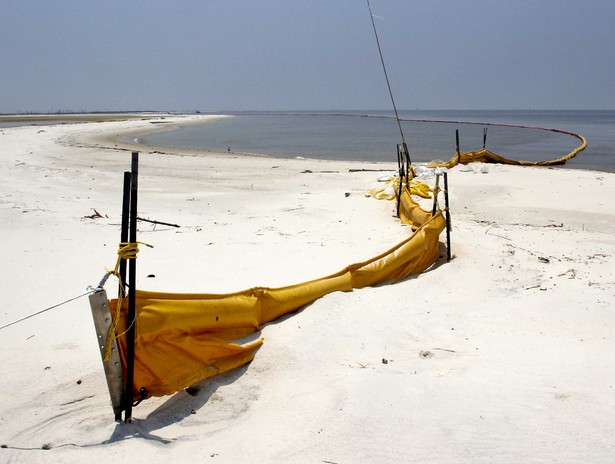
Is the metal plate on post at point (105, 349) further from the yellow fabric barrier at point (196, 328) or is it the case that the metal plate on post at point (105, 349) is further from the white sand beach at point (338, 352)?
the white sand beach at point (338, 352)

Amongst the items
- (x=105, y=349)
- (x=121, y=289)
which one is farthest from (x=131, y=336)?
(x=121, y=289)

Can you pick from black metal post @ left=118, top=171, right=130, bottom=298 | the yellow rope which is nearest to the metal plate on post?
the yellow rope

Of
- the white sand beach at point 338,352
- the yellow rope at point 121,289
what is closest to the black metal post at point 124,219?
the yellow rope at point 121,289

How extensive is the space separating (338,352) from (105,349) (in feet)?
6.27

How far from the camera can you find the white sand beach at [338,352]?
3.27m

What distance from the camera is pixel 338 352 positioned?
4.37 meters

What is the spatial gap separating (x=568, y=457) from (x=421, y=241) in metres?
3.81

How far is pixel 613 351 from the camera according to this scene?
13.7 ft

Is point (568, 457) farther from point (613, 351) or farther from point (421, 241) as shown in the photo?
point (421, 241)

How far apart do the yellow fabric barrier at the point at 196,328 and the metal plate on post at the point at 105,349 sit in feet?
0.28

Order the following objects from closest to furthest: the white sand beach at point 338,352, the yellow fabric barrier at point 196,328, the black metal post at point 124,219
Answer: the white sand beach at point 338,352
the black metal post at point 124,219
the yellow fabric barrier at point 196,328

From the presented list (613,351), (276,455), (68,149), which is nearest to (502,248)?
(613,351)

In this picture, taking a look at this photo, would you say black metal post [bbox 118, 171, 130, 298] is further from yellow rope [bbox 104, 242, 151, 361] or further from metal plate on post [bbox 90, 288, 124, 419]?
metal plate on post [bbox 90, 288, 124, 419]

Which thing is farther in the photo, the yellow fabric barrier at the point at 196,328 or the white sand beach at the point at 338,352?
the yellow fabric barrier at the point at 196,328
